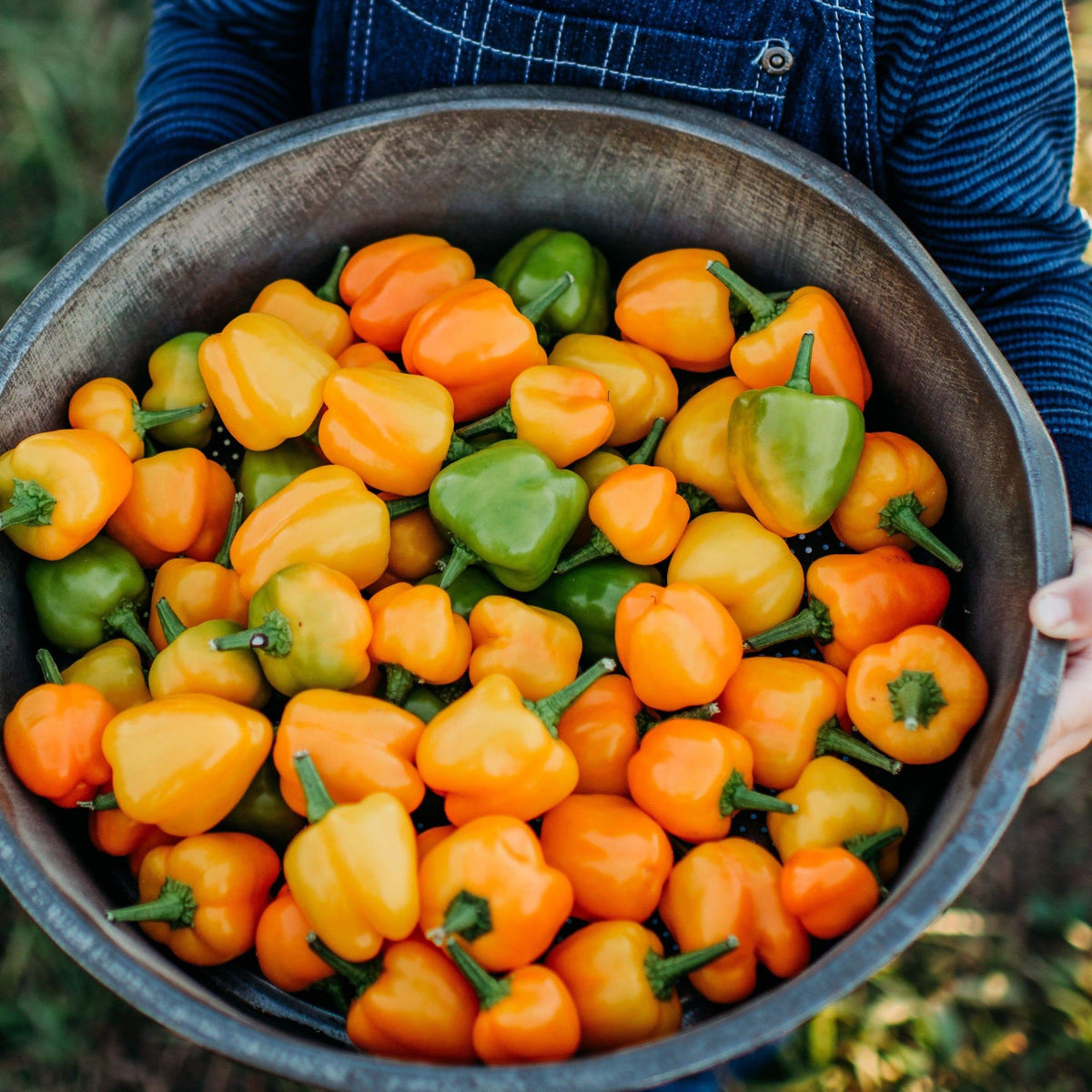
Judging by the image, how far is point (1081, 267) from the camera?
2.40 meters

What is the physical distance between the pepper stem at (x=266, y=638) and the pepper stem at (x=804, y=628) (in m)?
0.96

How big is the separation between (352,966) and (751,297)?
157cm

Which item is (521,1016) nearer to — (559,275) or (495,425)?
(495,425)

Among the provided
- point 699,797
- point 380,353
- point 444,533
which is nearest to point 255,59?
point 380,353

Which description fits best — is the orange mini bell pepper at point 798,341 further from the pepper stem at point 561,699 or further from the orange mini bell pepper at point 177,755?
the orange mini bell pepper at point 177,755

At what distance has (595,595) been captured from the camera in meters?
2.25

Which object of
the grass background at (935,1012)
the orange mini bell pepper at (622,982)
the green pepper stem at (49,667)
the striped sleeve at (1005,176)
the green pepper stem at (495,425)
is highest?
the striped sleeve at (1005,176)

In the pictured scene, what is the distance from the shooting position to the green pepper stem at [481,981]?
174 centimetres

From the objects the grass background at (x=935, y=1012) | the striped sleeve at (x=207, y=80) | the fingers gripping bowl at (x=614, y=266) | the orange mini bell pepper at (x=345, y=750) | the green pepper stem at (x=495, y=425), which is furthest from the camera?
the grass background at (x=935, y=1012)

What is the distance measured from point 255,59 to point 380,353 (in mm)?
1000

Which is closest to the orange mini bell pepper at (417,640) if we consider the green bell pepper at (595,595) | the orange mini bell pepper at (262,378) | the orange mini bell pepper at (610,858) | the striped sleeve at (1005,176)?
the green bell pepper at (595,595)

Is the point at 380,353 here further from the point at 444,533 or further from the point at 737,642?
the point at 737,642

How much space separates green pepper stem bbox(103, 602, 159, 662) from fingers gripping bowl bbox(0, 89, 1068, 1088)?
0.60 feet

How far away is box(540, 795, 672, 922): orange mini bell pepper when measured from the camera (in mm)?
1912
